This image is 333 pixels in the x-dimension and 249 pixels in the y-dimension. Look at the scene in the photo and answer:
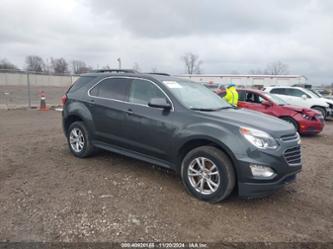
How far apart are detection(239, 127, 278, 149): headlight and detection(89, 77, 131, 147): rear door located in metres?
2.09

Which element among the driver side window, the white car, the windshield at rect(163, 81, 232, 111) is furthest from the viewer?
the white car

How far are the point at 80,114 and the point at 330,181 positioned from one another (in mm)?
4764

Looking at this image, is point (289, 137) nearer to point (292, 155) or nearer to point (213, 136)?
point (292, 155)

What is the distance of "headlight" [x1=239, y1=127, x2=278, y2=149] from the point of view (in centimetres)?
378

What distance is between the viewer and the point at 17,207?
3.76 m

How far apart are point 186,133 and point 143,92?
122cm

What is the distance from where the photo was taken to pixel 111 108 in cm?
520

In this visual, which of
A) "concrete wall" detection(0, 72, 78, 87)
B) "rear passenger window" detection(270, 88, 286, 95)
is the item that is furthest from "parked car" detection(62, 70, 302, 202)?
"concrete wall" detection(0, 72, 78, 87)

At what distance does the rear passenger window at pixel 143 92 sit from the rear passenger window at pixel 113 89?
0.13 m

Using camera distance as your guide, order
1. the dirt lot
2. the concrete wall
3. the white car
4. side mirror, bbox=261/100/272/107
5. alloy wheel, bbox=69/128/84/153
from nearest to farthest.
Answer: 1. the dirt lot
2. alloy wheel, bbox=69/128/84/153
3. side mirror, bbox=261/100/272/107
4. the white car
5. the concrete wall

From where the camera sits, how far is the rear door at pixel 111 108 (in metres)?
5.05

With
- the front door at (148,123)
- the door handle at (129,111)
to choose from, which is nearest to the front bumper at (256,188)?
the front door at (148,123)

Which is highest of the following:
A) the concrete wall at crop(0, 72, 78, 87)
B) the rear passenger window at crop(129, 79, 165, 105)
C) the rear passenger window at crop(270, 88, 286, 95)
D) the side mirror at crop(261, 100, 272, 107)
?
the concrete wall at crop(0, 72, 78, 87)

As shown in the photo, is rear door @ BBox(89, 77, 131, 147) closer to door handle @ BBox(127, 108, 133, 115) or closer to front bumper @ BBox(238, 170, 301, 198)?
door handle @ BBox(127, 108, 133, 115)
